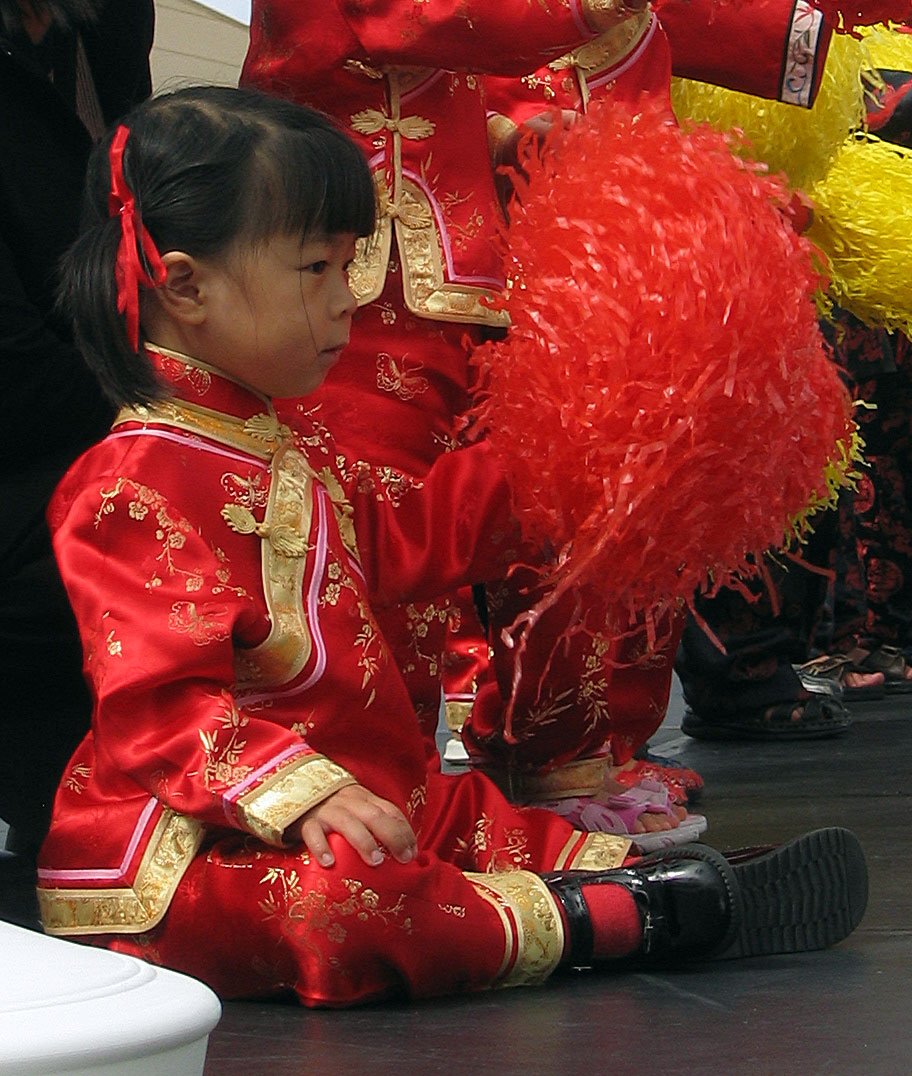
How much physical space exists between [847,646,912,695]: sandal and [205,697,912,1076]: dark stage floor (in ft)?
6.16

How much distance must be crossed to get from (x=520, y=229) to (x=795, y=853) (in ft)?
1.74

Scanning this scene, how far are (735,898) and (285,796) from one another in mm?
343

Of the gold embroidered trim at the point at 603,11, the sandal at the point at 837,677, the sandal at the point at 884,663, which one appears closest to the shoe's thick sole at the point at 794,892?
the gold embroidered trim at the point at 603,11

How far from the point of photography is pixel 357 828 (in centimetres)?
123

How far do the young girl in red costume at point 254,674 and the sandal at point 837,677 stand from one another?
66.7 inches

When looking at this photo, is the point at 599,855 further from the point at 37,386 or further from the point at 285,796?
the point at 37,386

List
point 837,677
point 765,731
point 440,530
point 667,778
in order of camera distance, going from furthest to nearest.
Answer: point 837,677, point 765,731, point 667,778, point 440,530

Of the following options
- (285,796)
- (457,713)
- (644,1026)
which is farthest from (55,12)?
(457,713)

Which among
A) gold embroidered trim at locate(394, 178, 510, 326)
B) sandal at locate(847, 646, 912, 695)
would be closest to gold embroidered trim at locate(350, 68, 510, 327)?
gold embroidered trim at locate(394, 178, 510, 326)

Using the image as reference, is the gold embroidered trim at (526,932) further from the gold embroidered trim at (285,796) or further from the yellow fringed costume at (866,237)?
the yellow fringed costume at (866,237)

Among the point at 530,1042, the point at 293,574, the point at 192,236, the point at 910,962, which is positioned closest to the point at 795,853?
the point at 910,962

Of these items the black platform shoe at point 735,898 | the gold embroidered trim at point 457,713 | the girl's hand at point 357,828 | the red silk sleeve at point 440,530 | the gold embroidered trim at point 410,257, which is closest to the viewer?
the girl's hand at point 357,828

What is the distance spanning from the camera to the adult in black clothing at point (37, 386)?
5.56 feet

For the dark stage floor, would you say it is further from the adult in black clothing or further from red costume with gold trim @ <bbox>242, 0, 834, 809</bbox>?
the adult in black clothing
